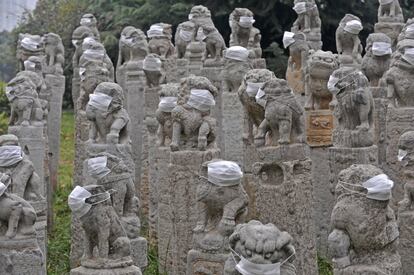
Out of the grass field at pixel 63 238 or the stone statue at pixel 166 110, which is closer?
the stone statue at pixel 166 110

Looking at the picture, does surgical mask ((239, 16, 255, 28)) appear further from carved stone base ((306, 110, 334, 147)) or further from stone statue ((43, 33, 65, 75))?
carved stone base ((306, 110, 334, 147))

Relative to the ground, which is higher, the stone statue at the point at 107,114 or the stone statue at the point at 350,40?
the stone statue at the point at 350,40

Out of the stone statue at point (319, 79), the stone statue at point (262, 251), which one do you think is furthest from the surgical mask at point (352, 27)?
the stone statue at point (262, 251)

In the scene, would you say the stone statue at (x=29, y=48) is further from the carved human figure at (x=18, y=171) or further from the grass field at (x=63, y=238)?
the carved human figure at (x=18, y=171)

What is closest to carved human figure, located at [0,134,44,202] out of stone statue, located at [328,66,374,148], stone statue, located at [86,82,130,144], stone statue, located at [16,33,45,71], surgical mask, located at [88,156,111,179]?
surgical mask, located at [88,156,111,179]

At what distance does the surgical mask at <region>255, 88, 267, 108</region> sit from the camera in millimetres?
8959

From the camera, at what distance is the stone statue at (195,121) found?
935 centimetres

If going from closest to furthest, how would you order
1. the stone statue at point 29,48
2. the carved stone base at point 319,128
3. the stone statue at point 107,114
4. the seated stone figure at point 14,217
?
the seated stone figure at point 14,217 < the stone statue at point 107,114 < the carved stone base at point 319,128 < the stone statue at point 29,48

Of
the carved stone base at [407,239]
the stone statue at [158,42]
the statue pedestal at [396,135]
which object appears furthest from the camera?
the stone statue at [158,42]

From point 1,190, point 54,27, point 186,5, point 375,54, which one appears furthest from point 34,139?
point 54,27

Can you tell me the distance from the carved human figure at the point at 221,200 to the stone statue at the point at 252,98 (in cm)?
166

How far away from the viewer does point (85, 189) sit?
7453 mm

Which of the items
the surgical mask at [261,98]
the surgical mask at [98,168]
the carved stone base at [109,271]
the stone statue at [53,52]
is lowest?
the carved stone base at [109,271]

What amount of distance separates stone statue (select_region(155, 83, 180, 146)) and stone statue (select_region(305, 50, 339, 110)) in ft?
5.90
